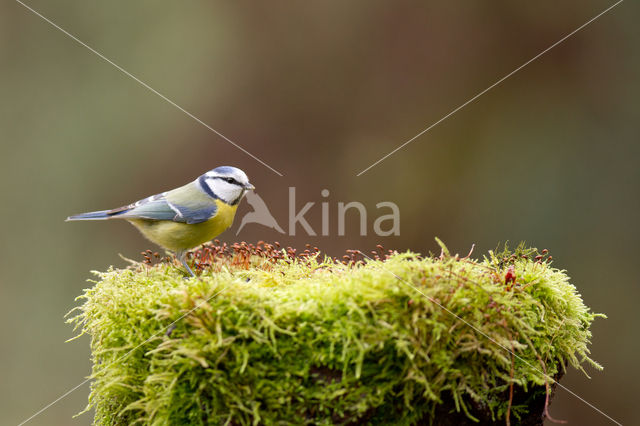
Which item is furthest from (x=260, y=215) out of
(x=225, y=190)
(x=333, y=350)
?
(x=333, y=350)

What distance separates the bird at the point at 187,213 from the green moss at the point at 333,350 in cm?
75

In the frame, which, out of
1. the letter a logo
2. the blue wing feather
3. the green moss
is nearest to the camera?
the green moss

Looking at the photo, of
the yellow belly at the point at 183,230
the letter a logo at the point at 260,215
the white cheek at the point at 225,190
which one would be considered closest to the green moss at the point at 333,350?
the yellow belly at the point at 183,230

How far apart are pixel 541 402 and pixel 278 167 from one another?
284 cm

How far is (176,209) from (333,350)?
3.71 feet

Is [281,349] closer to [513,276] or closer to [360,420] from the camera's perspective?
[360,420]

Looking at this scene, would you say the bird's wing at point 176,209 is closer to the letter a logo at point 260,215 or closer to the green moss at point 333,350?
the green moss at point 333,350

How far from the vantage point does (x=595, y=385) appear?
355 centimetres

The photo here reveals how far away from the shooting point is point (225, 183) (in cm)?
227

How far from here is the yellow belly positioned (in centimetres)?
218

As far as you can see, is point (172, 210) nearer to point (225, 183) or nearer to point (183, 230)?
point (183, 230)

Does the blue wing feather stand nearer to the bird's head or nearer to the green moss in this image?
the bird's head

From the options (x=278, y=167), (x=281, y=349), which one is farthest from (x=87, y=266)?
(x=281, y=349)

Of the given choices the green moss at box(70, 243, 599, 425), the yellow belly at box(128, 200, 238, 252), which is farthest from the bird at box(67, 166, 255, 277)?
the green moss at box(70, 243, 599, 425)
